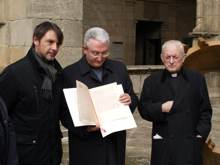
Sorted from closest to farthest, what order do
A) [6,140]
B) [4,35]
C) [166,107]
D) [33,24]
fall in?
1. [6,140]
2. [166,107]
3. [33,24]
4. [4,35]

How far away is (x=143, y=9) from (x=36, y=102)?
16749 mm

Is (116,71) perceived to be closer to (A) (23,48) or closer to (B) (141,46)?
(A) (23,48)

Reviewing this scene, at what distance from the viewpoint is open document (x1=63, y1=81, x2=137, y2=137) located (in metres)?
3.52

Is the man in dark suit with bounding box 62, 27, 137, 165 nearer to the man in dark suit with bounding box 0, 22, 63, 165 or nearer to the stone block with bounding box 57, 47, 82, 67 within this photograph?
the man in dark suit with bounding box 0, 22, 63, 165

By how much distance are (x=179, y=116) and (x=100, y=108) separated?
66cm

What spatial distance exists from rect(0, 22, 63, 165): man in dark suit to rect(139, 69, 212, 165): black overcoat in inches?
31.8

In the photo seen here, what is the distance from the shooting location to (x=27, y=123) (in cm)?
348

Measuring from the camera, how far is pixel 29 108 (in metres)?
3.48

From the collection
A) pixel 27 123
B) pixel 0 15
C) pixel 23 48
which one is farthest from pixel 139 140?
pixel 27 123

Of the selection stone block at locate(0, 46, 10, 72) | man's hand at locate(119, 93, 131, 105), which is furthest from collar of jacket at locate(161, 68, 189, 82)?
stone block at locate(0, 46, 10, 72)

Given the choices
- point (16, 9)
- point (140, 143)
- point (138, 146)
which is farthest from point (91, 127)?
point (16, 9)

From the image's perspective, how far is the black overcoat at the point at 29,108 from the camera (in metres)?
3.48

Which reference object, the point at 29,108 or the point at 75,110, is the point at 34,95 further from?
the point at 75,110

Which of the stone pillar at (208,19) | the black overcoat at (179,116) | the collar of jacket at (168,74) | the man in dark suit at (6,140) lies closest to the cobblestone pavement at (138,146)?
the black overcoat at (179,116)
